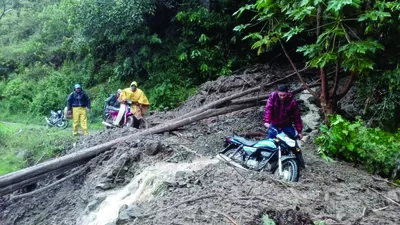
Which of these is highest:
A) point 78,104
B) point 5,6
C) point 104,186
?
point 5,6

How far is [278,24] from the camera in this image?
28.6ft

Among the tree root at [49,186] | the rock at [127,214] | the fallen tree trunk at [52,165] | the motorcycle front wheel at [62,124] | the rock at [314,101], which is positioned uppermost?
the rock at [127,214]

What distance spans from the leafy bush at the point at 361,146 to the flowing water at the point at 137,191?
8.55 feet

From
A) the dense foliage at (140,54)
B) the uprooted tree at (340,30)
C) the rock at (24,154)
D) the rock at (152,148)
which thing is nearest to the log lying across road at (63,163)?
the rock at (152,148)

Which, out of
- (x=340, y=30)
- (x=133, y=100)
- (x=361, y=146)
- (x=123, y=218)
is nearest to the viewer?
(x=123, y=218)

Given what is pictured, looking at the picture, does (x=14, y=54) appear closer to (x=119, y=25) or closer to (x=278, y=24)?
(x=119, y=25)

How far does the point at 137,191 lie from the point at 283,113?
2.88 metres

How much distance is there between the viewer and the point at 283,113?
710 centimetres

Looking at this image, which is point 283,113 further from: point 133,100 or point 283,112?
point 133,100

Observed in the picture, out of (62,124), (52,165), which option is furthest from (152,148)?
(62,124)

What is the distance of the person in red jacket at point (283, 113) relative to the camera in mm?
7074

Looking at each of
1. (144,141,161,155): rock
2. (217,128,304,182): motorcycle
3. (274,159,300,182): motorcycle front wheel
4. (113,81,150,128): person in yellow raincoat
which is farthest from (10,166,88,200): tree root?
(274,159,300,182): motorcycle front wheel

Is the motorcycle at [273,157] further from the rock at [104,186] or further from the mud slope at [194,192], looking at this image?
the rock at [104,186]

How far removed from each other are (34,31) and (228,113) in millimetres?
23343
